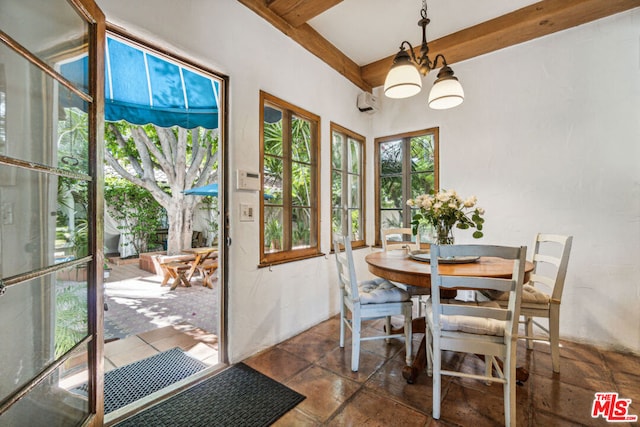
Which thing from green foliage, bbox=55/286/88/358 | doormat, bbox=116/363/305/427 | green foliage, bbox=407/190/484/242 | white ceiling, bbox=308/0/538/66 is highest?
white ceiling, bbox=308/0/538/66

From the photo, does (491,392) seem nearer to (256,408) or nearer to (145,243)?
(256,408)

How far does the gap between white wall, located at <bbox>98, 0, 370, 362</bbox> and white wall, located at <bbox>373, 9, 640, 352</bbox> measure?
1.79 metres

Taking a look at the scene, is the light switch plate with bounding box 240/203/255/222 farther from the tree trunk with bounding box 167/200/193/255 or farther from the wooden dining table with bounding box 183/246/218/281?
the tree trunk with bounding box 167/200/193/255

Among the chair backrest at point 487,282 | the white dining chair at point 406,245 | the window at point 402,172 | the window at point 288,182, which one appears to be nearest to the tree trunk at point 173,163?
the window at point 288,182

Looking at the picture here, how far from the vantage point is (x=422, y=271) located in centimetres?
170

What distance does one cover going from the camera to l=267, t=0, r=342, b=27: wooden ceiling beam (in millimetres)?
2225

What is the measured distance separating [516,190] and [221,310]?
2.98m

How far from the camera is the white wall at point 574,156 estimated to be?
2309 millimetres

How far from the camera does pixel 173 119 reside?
3234 mm

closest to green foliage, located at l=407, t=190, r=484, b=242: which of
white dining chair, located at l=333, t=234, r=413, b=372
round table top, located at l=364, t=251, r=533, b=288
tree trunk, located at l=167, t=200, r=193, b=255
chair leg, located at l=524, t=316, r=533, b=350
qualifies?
round table top, located at l=364, t=251, r=533, b=288

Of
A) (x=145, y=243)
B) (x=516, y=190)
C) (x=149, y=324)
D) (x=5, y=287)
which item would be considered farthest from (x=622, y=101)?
(x=145, y=243)

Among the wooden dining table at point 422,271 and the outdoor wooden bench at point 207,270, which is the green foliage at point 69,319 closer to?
the wooden dining table at point 422,271

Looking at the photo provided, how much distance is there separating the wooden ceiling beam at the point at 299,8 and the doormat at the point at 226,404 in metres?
2.89

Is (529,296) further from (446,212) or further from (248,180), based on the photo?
(248,180)
